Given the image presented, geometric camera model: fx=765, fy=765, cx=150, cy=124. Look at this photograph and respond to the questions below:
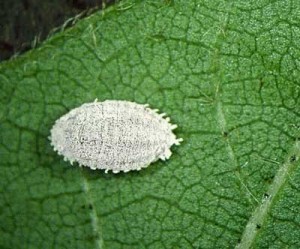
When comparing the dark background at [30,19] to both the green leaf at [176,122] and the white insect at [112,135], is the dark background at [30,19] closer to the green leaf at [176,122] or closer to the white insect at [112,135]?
the green leaf at [176,122]

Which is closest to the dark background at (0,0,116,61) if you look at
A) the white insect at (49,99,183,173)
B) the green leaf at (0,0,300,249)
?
the green leaf at (0,0,300,249)

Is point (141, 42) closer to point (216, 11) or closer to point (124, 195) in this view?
point (216, 11)

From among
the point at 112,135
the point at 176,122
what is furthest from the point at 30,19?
the point at 176,122

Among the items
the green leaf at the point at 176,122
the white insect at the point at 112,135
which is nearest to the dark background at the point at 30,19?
the green leaf at the point at 176,122

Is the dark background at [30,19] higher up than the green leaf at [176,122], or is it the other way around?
the dark background at [30,19]

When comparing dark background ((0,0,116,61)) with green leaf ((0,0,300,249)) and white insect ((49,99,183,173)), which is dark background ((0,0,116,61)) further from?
white insect ((49,99,183,173))
